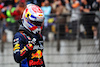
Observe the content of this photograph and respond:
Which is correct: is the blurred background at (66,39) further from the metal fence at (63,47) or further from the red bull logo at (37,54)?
the red bull logo at (37,54)

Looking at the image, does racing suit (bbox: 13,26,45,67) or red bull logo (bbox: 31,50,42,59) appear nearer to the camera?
racing suit (bbox: 13,26,45,67)

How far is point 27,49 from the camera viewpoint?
3230 millimetres

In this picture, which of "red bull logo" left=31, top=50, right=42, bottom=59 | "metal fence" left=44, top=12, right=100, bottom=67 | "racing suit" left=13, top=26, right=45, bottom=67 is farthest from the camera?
"metal fence" left=44, top=12, right=100, bottom=67

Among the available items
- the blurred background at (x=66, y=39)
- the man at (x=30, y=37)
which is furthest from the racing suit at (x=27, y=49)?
the blurred background at (x=66, y=39)

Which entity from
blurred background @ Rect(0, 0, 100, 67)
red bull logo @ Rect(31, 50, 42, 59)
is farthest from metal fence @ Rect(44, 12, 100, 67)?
red bull logo @ Rect(31, 50, 42, 59)

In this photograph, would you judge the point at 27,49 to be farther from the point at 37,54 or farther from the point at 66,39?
the point at 66,39

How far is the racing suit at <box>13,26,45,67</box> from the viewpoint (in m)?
3.24

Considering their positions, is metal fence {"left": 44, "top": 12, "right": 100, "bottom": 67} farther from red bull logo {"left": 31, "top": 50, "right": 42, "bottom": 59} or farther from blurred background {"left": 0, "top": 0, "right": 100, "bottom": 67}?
red bull logo {"left": 31, "top": 50, "right": 42, "bottom": 59}

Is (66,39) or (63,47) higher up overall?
(66,39)

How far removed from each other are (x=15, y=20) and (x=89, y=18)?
222 centimetres

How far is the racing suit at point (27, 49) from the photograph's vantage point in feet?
10.6

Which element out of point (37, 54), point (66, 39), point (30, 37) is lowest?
point (66, 39)

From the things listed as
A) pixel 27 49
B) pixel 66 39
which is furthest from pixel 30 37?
pixel 66 39

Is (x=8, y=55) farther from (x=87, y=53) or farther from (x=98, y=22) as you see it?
(x=98, y=22)
